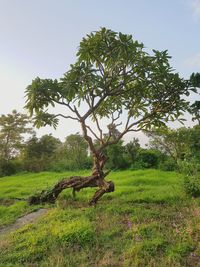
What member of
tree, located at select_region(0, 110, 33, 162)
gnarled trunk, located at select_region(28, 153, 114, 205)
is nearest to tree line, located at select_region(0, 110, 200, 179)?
tree, located at select_region(0, 110, 33, 162)

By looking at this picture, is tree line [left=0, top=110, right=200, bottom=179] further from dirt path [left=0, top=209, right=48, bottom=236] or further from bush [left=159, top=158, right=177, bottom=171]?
dirt path [left=0, top=209, right=48, bottom=236]

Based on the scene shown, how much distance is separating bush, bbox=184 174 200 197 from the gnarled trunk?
2207mm

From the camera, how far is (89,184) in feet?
27.6

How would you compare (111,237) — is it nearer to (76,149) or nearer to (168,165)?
(168,165)

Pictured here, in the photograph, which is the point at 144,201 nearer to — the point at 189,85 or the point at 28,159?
the point at 189,85

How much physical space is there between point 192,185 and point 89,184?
9.78ft

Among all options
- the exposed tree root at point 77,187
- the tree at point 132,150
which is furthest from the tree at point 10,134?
the exposed tree root at point 77,187

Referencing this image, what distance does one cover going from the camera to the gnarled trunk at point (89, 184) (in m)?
7.96

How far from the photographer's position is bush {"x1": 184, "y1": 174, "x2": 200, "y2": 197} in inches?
319

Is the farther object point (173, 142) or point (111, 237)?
point (173, 142)

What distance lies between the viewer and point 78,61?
732 cm

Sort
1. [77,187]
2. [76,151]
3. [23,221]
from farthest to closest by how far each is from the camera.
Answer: [76,151] → [77,187] → [23,221]

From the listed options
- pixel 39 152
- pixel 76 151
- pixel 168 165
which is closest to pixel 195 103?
pixel 168 165

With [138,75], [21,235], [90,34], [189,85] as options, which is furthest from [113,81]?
[21,235]
